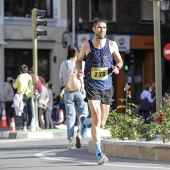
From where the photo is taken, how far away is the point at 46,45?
119 feet

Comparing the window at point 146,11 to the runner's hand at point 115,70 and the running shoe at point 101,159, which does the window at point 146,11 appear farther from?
the running shoe at point 101,159

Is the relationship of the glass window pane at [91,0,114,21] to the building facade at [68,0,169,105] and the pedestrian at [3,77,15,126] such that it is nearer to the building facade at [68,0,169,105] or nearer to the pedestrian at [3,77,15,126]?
the building facade at [68,0,169,105]

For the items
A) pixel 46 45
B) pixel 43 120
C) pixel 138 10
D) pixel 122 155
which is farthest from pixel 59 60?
pixel 122 155

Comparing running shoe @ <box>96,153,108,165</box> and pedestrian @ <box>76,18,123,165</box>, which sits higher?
pedestrian @ <box>76,18,123,165</box>

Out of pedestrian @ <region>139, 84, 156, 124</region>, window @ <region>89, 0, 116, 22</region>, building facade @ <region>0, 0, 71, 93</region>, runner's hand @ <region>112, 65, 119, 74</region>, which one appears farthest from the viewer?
window @ <region>89, 0, 116, 22</region>

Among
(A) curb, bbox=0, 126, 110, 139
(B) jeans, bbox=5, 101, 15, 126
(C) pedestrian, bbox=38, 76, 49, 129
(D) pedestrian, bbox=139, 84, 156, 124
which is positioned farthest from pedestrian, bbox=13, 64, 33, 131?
(D) pedestrian, bbox=139, 84, 156, 124

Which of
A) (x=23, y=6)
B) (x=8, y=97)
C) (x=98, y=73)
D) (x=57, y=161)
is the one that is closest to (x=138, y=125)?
(x=57, y=161)

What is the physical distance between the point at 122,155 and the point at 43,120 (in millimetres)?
12093

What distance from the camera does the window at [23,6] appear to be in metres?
35.4

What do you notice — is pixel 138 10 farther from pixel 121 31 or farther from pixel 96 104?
pixel 96 104

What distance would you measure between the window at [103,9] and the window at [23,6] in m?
2.69

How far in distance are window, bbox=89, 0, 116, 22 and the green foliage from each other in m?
25.7

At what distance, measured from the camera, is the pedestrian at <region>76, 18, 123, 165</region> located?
34.7 feet

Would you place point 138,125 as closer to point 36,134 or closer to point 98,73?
point 98,73
